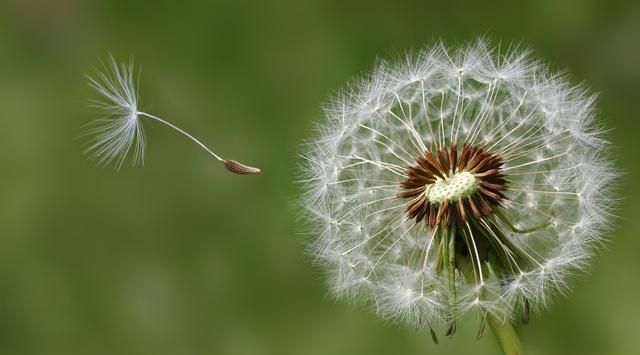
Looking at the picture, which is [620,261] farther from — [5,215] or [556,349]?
[5,215]

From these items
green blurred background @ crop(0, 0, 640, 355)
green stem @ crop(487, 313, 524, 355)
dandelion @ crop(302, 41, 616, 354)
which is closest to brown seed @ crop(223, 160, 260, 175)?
dandelion @ crop(302, 41, 616, 354)

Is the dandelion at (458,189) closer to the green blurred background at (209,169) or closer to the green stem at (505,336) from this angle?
the green stem at (505,336)

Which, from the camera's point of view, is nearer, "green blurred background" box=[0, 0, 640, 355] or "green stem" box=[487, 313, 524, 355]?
"green stem" box=[487, 313, 524, 355]

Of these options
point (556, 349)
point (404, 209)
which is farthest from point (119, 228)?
point (404, 209)

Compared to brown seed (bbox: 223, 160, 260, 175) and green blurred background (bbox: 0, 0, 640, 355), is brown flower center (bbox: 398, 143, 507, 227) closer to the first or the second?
brown seed (bbox: 223, 160, 260, 175)

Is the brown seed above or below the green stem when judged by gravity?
above

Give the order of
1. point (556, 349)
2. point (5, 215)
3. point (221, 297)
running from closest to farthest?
point (556, 349)
point (221, 297)
point (5, 215)

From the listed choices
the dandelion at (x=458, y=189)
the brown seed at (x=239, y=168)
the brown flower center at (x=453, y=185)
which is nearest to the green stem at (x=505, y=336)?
the dandelion at (x=458, y=189)

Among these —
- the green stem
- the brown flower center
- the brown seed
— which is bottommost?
the green stem

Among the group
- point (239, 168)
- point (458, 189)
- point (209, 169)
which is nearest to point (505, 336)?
point (458, 189)
